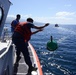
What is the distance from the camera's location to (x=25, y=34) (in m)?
7.06

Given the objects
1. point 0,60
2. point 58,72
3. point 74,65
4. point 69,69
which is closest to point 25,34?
point 0,60

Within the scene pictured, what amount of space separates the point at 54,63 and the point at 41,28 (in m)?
11.8

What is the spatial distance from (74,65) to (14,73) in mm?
10869

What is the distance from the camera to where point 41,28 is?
6.82 metres

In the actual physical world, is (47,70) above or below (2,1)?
below

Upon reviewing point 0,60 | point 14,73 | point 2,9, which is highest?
point 2,9

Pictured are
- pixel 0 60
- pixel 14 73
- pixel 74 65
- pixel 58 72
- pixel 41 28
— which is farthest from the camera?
pixel 74 65

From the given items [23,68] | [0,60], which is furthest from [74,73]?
[0,60]

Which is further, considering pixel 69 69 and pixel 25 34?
pixel 69 69

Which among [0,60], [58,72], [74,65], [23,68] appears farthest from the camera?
[74,65]

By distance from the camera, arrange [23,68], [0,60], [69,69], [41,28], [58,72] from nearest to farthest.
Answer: [0,60]
[41,28]
[23,68]
[58,72]
[69,69]

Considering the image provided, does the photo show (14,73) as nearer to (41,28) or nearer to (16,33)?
(16,33)

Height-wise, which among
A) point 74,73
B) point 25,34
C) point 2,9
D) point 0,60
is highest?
point 2,9

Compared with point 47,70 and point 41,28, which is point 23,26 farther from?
point 47,70
